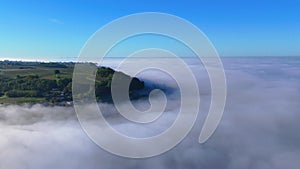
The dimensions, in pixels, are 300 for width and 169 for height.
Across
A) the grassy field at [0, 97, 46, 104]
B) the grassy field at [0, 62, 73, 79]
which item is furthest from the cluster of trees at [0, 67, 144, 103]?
the grassy field at [0, 62, 73, 79]

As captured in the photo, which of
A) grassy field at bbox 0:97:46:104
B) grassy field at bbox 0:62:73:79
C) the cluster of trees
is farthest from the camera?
grassy field at bbox 0:62:73:79

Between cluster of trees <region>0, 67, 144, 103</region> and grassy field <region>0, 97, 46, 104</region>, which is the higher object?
cluster of trees <region>0, 67, 144, 103</region>

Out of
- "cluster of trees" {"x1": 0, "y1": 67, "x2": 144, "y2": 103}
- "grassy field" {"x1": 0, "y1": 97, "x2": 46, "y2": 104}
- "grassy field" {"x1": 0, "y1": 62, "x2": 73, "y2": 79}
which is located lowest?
"grassy field" {"x1": 0, "y1": 97, "x2": 46, "y2": 104}

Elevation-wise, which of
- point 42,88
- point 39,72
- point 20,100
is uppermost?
point 39,72

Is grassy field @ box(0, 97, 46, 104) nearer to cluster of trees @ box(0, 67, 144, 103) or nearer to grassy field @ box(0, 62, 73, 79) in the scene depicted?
cluster of trees @ box(0, 67, 144, 103)

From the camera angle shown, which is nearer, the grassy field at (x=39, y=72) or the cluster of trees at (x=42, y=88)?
the cluster of trees at (x=42, y=88)

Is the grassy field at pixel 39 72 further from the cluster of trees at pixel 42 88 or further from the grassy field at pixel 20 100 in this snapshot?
the grassy field at pixel 20 100

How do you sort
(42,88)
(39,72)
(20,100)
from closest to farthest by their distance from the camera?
(20,100) < (42,88) < (39,72)

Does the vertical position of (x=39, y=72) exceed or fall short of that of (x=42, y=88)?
it exceeds it

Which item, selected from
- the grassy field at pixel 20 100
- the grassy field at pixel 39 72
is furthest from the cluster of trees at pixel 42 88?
the grassy field at pixel 39 72

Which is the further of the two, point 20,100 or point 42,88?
point 42,88

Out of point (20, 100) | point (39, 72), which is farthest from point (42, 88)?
point (39, 72)

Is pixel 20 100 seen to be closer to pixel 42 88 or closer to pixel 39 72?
pixel 42 88
